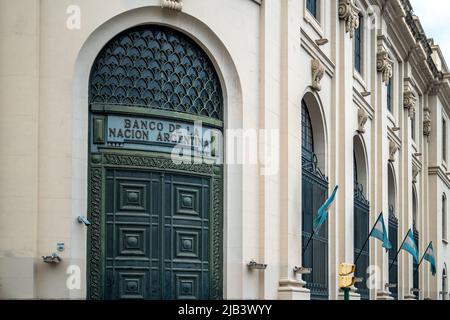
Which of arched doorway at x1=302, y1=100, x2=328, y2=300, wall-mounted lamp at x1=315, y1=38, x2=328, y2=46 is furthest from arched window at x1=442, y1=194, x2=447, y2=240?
wall-mounted lamp at x1=315, y1=38, x2=328, y2=46

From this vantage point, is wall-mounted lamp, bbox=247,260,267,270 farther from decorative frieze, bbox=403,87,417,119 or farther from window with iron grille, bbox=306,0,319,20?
decorative frieze, bbox=403,87,417,119

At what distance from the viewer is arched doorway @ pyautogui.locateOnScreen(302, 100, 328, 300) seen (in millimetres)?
24547

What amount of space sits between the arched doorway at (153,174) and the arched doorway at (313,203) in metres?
5.63

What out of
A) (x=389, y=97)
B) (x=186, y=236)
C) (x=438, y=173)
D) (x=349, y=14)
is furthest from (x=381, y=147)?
(x=186, y=236)

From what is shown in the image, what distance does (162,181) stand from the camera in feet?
59.9

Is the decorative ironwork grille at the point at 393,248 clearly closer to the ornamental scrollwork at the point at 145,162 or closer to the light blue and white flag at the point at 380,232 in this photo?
the light blue and white flag at the point at 380,232

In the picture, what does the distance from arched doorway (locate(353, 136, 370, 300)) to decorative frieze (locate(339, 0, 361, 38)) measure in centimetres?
432

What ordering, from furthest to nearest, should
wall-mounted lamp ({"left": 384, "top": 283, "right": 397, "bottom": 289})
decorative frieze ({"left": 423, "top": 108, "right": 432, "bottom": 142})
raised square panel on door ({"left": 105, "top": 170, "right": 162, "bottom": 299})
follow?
decorative frieze ({"left": 423, "top": 108, "right": 432, "bottom": 142}) → wall-mounted lamp ({"left": 384, "top": 283, "right": 397, "bottom": 289}) → raised square panel on door ({"left": 105, "top": 170, "right": 162, "bottom": 299})

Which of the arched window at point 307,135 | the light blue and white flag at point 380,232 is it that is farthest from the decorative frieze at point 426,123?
the arched window at point 307,135

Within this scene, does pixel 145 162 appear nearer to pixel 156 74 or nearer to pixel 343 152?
pixel 156 74
